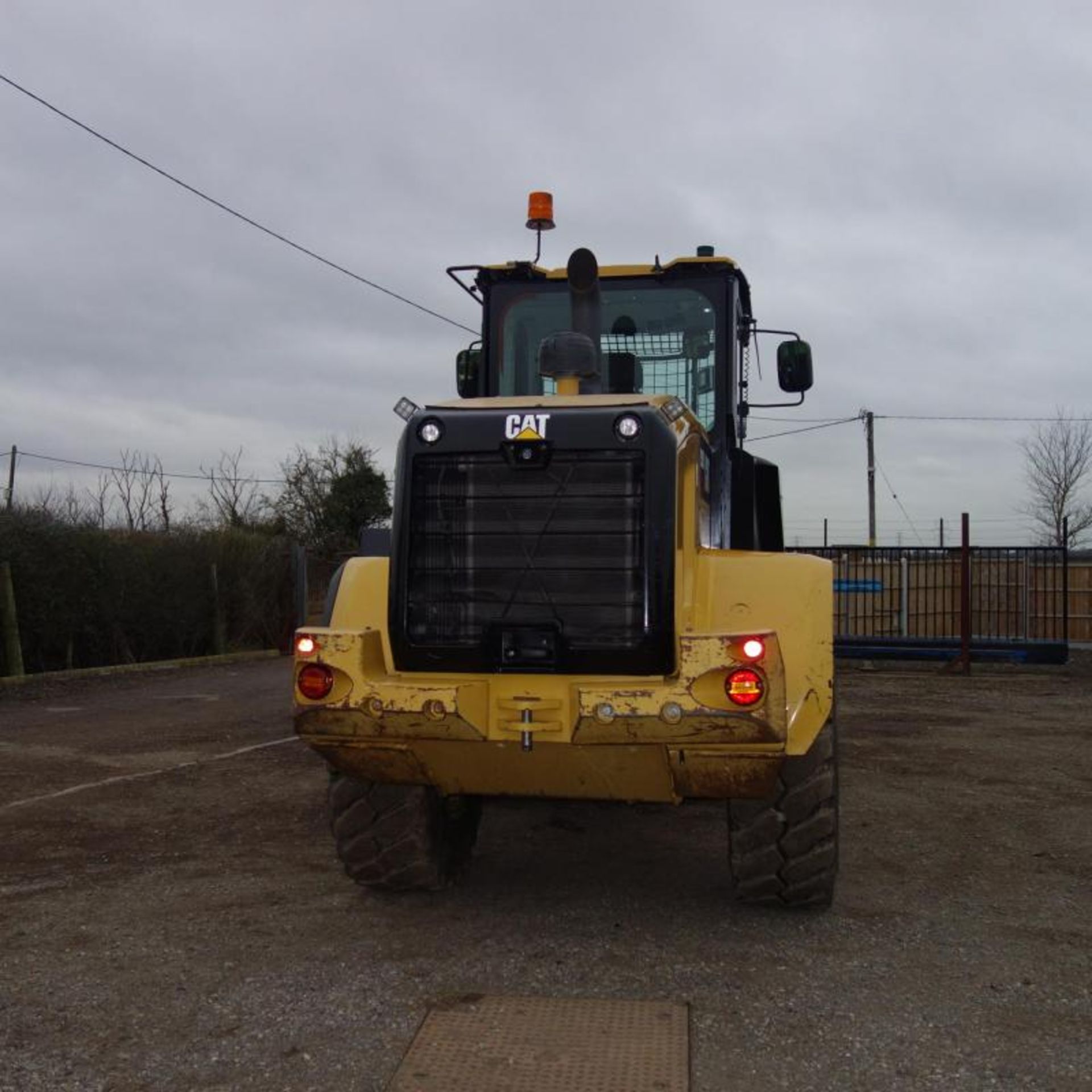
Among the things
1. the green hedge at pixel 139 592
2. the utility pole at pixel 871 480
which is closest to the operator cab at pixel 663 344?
the green hedge at pixel 139 592

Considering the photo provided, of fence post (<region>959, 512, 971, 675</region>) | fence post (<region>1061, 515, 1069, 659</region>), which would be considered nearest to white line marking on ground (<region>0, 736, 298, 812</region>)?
fence post (<region>959, 512, 971, 675</region>)

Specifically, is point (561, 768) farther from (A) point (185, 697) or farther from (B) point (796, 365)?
(A) point (185, 697)

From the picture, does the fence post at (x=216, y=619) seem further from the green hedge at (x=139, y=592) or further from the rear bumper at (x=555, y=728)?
the rear bumper at (x=555, y=728)

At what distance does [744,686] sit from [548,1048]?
1254mm

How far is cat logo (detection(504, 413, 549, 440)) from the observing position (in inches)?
163

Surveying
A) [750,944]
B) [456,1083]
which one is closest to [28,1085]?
[456,1083]

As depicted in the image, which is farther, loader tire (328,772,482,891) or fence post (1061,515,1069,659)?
fence post (1061,515,1069,659)

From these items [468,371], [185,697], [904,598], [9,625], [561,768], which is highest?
[468,371]

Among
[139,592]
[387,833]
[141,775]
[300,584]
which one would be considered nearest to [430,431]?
[387,833]

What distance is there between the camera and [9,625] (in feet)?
40.6

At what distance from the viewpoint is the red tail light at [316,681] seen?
411 cm

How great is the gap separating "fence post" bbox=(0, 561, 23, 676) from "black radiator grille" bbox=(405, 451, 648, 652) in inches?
378

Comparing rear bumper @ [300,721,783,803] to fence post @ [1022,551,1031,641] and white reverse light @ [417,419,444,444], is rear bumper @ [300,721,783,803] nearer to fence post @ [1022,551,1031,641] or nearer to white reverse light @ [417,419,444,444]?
white reverse light @ [417,419,444,444]

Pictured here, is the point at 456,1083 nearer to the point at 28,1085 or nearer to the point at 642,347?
the point at 28,1085
